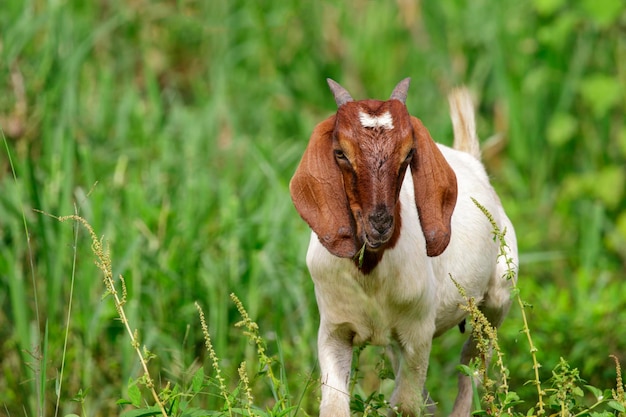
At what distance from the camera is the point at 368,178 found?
304cm

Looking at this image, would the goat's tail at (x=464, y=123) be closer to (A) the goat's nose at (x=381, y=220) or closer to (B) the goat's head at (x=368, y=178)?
(B) the goat's head at (x=368, y=178)

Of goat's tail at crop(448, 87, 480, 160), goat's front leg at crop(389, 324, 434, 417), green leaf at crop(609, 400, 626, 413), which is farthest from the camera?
Result: goat's tail at crop(448, 87, 480, 160)

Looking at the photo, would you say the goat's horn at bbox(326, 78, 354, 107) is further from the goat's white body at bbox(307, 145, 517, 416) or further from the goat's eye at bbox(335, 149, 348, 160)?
the goat's white body at bbox(307, 145, 517, 416)

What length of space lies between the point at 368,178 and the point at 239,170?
12.8 ft

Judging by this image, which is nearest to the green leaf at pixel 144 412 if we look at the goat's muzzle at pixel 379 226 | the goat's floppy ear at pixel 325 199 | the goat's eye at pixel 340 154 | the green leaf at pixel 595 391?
the goat's floppy ear at pixel 325 199

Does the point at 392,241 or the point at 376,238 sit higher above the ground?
the point at 392,241

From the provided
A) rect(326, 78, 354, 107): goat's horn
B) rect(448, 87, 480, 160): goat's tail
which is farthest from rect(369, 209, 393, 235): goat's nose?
rect(448, 87, 480, 160): goat's tail

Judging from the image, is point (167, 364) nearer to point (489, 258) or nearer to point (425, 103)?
point (489, 258)

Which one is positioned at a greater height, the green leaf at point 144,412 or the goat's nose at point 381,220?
the goat's nose at point 381,220

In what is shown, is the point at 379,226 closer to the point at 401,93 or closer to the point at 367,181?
the point at 367,181

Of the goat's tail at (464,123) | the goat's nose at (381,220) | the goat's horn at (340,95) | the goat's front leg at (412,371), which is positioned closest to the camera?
the goat's nose at (381,220)

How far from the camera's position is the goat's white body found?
343 centimetres

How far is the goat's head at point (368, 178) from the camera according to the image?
305 centimetres

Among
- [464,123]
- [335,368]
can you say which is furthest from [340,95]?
[464,123]
